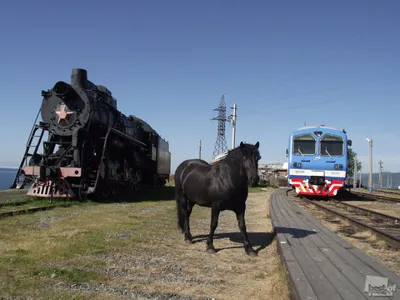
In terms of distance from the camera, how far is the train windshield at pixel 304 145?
2062 cm

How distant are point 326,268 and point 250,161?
2.36m

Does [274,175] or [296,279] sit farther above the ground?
[274,175]

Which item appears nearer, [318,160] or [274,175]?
[318,160]

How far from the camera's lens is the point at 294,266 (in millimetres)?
5289

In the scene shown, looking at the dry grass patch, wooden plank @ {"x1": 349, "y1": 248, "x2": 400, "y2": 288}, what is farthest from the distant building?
wooden plank @ {"x1": 349, "y1": 248, "x2": 400, "y2": 288}

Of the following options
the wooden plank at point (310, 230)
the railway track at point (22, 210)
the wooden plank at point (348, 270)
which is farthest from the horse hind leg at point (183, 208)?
the railway track at point (22, 210)

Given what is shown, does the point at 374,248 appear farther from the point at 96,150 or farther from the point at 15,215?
the point at 96,150

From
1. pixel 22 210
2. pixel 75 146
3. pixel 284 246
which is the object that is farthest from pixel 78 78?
pixel 284 246

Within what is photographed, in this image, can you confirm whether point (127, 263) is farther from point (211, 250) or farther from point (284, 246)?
point (284, 246)

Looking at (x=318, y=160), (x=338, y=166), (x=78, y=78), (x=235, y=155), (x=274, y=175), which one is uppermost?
(x=78, y=78)

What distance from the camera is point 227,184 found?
7320mm

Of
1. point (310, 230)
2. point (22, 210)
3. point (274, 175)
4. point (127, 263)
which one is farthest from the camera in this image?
point (274, 175)

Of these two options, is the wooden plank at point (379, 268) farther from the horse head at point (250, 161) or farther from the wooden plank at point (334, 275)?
the horse head at point (250, 161)

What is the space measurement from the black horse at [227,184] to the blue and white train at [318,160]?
519 inches
